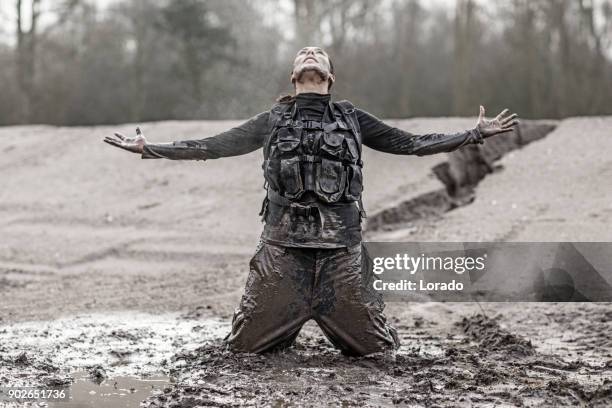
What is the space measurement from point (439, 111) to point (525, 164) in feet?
48.0

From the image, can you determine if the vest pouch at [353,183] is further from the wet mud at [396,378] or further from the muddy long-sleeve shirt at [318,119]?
the wet mud at [396,378]

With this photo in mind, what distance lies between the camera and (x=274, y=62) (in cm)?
2603

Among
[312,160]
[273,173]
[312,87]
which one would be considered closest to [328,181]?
[312,160]

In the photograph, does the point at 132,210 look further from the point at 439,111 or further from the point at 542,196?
the point at 439,111

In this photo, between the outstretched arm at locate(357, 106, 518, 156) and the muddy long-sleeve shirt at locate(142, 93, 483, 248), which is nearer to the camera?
the muddy long-sleeve shirt at locate(142, 93, 483, 248)

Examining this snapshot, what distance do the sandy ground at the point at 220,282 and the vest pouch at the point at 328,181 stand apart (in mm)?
973

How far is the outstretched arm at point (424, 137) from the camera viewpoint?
16.1 feet

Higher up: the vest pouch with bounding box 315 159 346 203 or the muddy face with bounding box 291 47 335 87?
the muddy face with bounding box 291 47 335 87

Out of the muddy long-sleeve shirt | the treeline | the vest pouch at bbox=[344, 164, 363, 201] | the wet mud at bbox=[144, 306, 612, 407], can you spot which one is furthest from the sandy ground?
the treeline

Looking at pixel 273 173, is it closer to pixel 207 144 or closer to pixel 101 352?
pixel 207 144

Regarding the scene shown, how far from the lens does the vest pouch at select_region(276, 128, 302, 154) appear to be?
4.75 metres

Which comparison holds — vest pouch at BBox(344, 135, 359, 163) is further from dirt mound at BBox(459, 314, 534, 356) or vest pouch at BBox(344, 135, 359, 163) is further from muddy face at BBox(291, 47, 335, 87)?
dirt mound at BBox(459, 314, 534, 356)

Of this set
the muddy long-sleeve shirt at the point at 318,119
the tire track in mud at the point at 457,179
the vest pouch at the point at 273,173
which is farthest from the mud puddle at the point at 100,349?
the tire track in mud at the point at 457,179

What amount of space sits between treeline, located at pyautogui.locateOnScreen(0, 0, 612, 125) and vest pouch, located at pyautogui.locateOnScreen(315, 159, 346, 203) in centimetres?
1635
